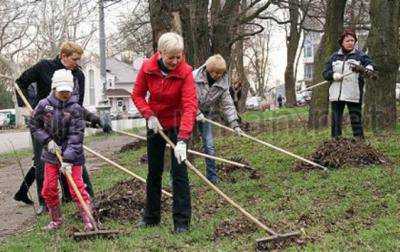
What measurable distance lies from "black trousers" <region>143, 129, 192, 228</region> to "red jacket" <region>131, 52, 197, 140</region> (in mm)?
199

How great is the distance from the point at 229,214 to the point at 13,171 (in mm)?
9672

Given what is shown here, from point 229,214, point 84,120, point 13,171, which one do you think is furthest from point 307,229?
point 13,171

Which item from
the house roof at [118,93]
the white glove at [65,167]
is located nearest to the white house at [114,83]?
the house roof at [118,93]

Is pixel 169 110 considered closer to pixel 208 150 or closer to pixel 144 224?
pixel 144 224

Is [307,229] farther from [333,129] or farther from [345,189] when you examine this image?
[333,129]

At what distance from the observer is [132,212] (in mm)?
7121

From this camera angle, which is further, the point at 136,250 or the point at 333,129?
the point at 333,129

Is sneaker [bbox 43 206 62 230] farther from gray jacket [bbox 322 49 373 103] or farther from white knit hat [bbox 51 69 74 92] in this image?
gray jacket [bbox 322 49 373 103]

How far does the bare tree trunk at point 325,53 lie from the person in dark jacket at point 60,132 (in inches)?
322

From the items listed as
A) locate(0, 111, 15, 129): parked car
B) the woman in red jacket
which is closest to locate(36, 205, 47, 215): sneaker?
the woman in red jacket

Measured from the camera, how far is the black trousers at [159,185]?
20.3ft

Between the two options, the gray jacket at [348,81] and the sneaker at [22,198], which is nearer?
the sneaker at [22,198]

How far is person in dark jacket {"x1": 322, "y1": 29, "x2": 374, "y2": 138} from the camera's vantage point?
907 cm

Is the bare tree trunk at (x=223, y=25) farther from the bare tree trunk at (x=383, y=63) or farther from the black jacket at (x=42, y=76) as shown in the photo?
the black jacket at (x=42, y=76)
